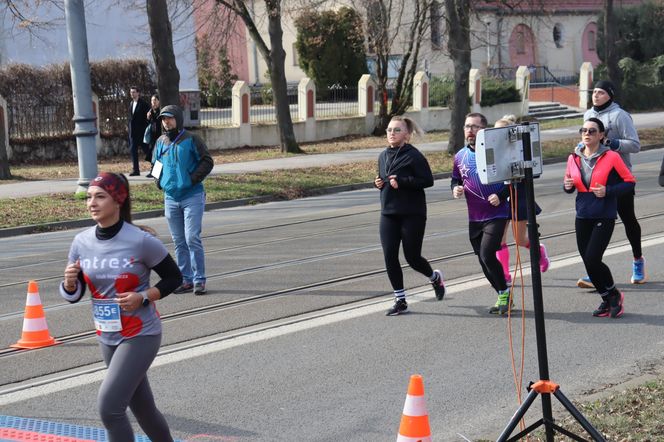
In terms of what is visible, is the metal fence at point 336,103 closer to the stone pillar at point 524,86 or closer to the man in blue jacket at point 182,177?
the stone pillar at point 524,86

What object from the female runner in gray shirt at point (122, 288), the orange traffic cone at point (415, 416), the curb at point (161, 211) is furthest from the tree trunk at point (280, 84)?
the orange traffic cone at point (415, 416)

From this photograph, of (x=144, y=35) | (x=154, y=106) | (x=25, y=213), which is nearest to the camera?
(x=25, y=213)

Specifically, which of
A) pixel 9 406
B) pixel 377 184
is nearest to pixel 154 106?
pixel 377 184

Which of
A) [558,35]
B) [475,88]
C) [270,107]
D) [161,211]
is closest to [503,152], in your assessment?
[161,211]

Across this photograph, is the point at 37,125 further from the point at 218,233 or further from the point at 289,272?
the point at 289,272

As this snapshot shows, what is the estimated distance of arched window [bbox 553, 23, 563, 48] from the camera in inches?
2312

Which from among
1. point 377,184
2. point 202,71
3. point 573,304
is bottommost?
point 573,304

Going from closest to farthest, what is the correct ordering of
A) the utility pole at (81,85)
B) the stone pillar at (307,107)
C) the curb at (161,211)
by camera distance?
the curb at (161,211) < the utility pole at (81,85) < the stone pillar at (307,107)

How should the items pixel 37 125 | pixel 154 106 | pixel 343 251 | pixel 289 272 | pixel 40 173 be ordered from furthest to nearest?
pixel 37 125, pixel 40 173, pixel 154 106, pixel 343 251, pixel 289 272

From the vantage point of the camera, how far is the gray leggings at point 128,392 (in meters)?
4.61

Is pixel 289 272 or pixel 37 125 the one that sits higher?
pixel 37 125

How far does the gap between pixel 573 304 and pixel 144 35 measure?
115ft

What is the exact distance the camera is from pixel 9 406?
6230 millimetres

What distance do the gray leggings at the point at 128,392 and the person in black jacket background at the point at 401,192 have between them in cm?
374
